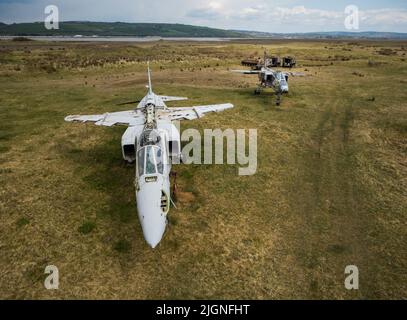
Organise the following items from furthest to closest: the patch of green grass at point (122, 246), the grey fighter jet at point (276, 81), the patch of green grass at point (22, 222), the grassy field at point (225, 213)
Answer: the grey fighter jet at point (276, 81), the patch of green grass at point (22, 222), the patch of green grass at point (122, 246), the grassy field at point (225, 213)

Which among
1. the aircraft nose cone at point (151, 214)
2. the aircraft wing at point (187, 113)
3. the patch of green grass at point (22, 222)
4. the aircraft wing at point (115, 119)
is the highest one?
the aircraft wing at point (187, 113)

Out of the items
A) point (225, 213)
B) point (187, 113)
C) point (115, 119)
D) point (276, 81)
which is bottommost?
point (225, 213)

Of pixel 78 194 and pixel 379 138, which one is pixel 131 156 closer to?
pixel 78 194

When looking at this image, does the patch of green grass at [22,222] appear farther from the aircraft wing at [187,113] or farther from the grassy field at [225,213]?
the aircraft wing at [187,113]

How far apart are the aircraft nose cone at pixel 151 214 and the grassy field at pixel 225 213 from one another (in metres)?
1.27

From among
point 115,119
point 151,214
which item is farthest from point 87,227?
point 115,119

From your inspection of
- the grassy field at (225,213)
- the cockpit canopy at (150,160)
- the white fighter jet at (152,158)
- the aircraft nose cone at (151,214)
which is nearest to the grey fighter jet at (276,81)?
the grassy field at (225,213)

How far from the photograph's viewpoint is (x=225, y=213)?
14.6m

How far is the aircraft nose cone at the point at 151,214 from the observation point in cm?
1096

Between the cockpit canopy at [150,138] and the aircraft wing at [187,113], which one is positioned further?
the aircraft wing at [187,113]

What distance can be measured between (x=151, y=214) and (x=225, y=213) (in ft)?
14.7

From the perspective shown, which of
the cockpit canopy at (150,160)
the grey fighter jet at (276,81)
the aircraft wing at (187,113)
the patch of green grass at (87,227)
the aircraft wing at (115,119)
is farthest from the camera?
the grey fighter jet at (276,81)

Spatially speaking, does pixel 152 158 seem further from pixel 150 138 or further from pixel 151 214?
pixel 151 214
